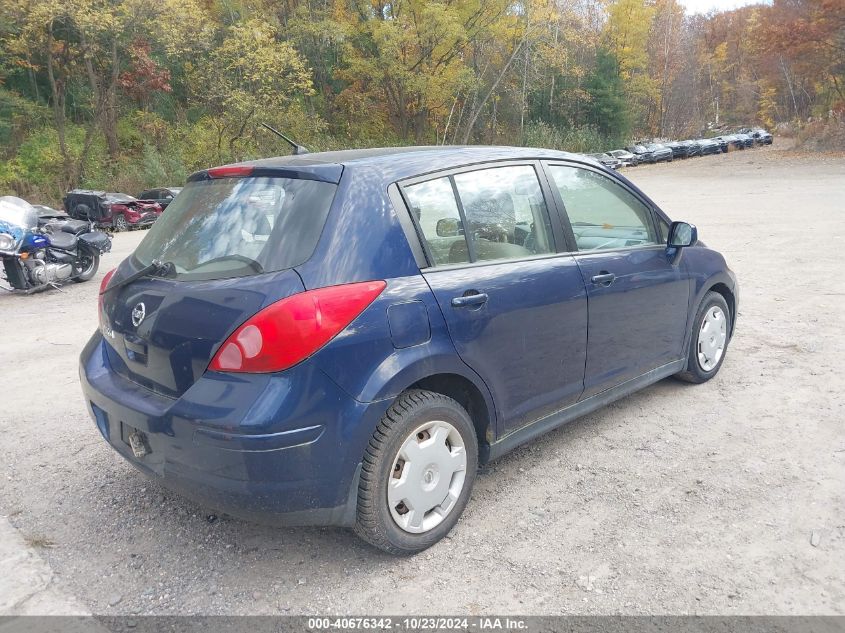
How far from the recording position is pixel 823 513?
3.15m

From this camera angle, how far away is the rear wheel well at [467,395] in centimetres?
297

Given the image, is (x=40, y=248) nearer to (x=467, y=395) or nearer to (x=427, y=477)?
(x=467, y=395)

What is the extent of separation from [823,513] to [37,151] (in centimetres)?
3253

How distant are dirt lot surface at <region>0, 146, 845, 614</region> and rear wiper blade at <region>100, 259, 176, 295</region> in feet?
3.97

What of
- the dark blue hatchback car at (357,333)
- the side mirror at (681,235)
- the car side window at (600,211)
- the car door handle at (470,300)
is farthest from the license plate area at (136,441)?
the side mirror at (681,235)

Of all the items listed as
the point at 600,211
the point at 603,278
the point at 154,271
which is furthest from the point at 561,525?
the point at 154,271

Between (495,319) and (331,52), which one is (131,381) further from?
(331,52)

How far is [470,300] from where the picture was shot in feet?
9.81

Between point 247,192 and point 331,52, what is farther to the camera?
point 331,52

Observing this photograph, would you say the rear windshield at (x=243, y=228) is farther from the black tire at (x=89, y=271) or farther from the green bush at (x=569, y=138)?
the green bush at (x=569, y=138)

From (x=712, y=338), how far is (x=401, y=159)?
9.88 feet

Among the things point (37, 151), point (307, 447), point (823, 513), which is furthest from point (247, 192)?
point (37, 151)

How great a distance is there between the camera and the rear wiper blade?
2.94 metres

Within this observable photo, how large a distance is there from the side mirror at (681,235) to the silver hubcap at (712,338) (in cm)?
76
